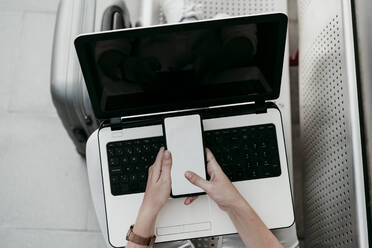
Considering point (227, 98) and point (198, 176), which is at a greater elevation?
point (227, 98)

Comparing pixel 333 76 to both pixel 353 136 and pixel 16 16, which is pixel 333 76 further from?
pixel 16 16

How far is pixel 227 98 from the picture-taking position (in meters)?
0.88

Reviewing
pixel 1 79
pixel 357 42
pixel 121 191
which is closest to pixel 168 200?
pixel 121 191

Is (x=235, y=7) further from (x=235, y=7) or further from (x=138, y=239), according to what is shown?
(x=138, y=239)

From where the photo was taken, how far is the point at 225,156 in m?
0.90

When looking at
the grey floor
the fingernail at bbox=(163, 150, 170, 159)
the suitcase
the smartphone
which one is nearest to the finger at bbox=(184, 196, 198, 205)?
the smartphone

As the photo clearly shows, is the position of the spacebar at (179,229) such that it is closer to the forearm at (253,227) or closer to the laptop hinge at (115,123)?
the forearm at (253,227)

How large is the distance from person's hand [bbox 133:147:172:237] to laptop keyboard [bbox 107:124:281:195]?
2.5 inches

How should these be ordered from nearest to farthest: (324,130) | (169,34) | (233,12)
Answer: (169,34) < (324,130) < (233,12)

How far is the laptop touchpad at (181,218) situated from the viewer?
0.90m

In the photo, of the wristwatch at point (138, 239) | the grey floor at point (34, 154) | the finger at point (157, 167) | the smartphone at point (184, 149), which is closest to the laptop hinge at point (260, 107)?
the smartphone at point (184, 149)

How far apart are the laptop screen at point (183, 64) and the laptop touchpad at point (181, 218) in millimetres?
241

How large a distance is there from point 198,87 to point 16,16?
1155mm

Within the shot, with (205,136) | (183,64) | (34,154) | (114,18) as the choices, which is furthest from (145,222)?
(34,154)
